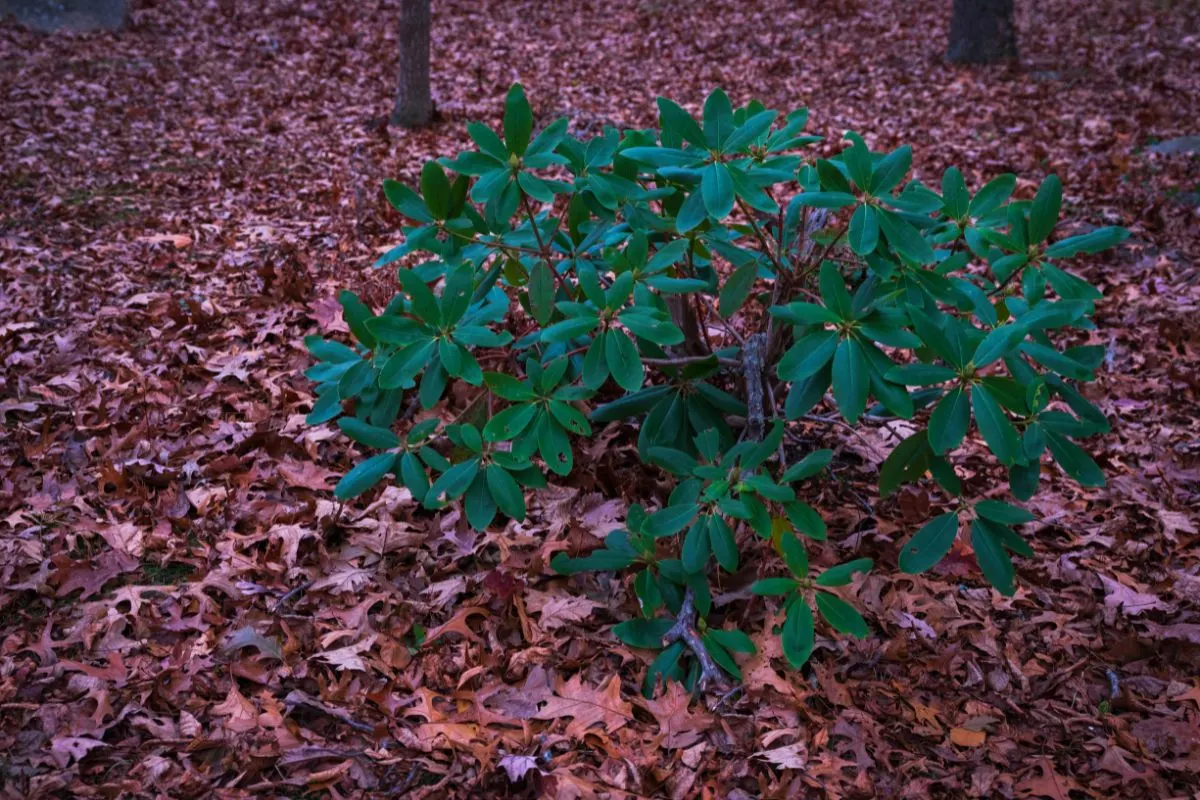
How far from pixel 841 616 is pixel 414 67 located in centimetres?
665

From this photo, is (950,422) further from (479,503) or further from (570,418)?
(479,503)

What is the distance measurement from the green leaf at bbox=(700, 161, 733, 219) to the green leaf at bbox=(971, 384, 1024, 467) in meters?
0.73

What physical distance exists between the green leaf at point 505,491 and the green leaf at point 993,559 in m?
1.11

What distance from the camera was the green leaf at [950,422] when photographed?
78.7 inches

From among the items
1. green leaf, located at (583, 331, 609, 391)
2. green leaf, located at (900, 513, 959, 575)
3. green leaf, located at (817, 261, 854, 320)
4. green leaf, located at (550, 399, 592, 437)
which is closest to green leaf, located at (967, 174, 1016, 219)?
green leaf, located at (817, 261, 854, 320)

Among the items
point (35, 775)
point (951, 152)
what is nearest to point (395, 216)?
point (35, 775)

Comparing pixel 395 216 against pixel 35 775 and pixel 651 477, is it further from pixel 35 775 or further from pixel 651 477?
pixel 35 775

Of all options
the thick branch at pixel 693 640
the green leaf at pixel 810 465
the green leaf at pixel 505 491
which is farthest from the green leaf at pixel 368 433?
the green leaf at pixel 810 465

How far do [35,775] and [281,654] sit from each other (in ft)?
2.05

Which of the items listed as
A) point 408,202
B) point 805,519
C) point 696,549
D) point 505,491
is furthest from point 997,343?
point 408,202

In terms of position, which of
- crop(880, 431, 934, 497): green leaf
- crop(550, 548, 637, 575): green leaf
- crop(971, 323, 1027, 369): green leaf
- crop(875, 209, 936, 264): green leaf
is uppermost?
crop(875, 209, 936, 264): green leaf

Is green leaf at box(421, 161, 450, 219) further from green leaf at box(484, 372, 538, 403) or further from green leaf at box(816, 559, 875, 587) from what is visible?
green leaf at box(816, 559, 875, 587)

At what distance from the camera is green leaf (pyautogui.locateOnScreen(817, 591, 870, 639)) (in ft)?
6.56

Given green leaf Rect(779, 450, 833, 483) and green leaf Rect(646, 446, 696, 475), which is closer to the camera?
green leaf Rect(779, 450, 833, 483)
